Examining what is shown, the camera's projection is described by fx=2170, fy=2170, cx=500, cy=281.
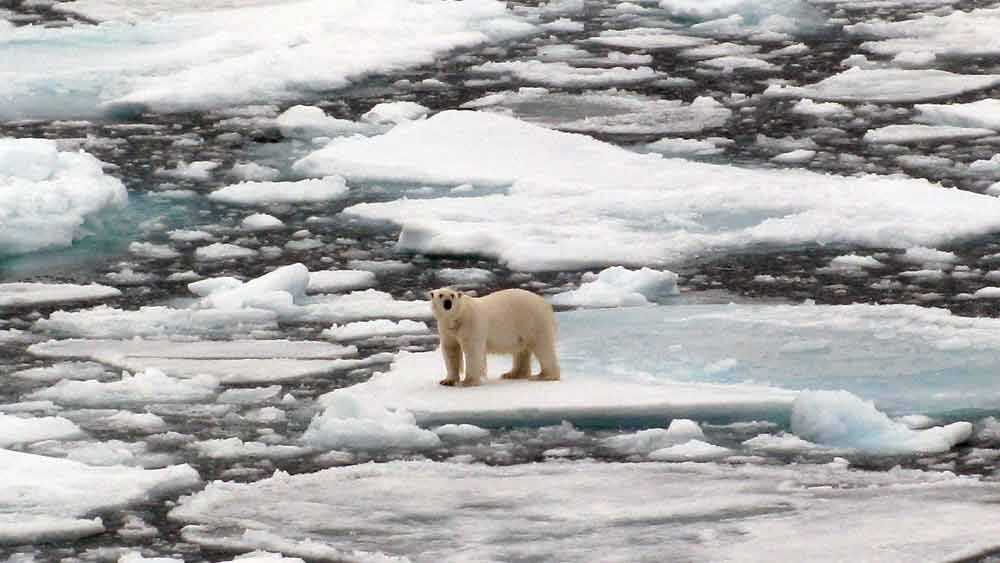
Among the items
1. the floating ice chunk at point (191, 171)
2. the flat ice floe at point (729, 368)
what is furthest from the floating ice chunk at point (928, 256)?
the floating ice chunk at point (191, 171)

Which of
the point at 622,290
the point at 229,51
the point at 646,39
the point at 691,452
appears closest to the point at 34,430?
the point at 691,452

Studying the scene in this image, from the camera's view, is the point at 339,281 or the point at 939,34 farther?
the point at 939,34

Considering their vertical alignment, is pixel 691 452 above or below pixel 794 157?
below

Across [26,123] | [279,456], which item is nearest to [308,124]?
[26,123]

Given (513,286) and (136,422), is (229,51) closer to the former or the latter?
(513,286)

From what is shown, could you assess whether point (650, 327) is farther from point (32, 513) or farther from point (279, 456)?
point (32, 513)

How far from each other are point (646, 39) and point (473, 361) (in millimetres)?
8573

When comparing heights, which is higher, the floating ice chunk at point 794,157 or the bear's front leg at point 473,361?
the floating ice chunk at point 794,157

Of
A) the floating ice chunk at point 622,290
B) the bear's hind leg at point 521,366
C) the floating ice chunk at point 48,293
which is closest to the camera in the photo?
the bear's hind leg at point 521,366

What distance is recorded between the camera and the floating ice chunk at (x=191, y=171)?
35.6ft

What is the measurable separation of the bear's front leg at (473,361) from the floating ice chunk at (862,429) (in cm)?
104

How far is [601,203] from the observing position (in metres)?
9.86

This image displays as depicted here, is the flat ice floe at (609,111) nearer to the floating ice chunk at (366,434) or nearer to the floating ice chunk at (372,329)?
the floating ice chunk at (372,329)

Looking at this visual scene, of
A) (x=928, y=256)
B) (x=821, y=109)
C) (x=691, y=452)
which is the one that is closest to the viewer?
(x=691, y=452)
